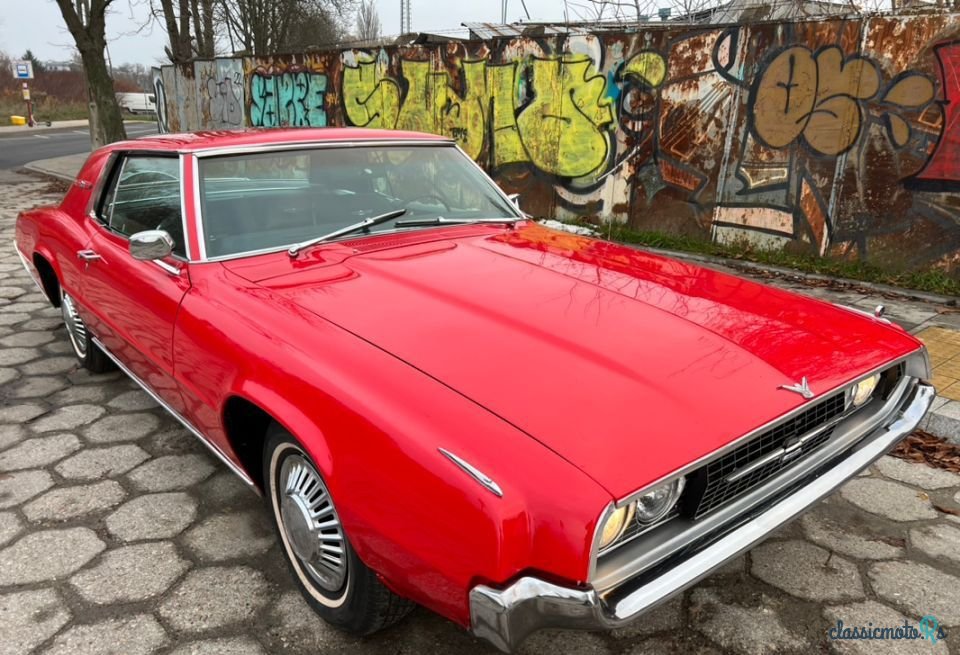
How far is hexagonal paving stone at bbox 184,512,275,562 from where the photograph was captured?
2.44 m

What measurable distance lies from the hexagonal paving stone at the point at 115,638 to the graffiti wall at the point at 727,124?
5993 mm

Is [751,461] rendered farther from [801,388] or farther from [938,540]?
[938,540]

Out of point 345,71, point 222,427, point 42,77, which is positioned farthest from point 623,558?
point 42,77

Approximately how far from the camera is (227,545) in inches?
97.7

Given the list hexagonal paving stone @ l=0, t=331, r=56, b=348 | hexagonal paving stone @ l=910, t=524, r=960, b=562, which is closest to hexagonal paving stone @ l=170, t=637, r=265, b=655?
hexagonal paving stone @ l=910, t=524, r=960, b=562

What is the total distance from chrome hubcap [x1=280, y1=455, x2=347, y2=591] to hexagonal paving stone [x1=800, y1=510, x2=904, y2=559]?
5.42 ft

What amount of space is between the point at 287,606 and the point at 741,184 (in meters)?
5.79

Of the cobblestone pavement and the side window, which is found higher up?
the side window

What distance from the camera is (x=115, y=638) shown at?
2.03 metres

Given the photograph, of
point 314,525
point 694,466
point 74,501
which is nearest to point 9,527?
point 74,501

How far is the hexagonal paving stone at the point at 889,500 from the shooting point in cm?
271

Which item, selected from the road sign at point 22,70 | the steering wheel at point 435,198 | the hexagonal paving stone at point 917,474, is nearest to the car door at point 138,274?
the steering wheel at point 435,198

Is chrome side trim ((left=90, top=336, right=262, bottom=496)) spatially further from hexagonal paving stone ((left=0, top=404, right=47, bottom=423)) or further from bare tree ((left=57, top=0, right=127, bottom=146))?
bare tree ((left=57, top=0, right=127, bottom=146))

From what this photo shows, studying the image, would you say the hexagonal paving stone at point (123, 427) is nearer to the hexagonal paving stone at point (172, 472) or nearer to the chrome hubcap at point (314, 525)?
the hexagonal paving stone at point (172, 472)
